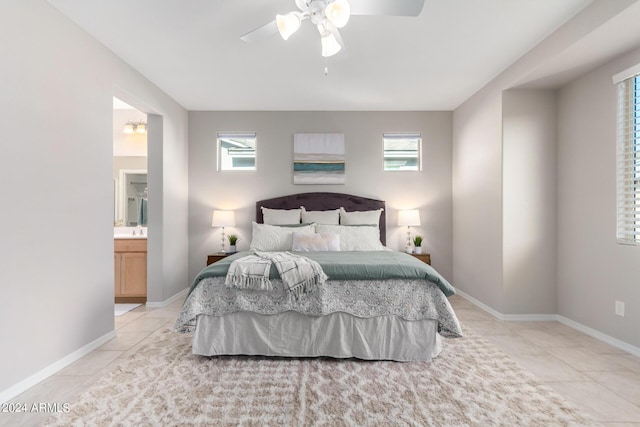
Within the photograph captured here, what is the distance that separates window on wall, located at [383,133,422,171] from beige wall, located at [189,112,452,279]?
0.12 meters

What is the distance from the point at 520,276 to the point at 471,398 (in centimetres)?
204

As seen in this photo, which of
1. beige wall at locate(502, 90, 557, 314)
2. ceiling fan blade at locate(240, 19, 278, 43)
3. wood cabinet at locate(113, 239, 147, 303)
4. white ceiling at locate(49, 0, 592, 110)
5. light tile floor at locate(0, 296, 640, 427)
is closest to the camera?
light tile floor at locate(0, 296, 640, 427)

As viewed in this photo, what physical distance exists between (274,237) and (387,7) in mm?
2651

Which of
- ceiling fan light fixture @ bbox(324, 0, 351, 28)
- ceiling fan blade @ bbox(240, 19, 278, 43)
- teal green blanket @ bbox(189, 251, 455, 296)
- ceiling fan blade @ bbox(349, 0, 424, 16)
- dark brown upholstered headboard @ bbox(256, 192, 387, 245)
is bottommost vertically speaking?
teal green blanket @ bbox(189, 251, 455, 296)

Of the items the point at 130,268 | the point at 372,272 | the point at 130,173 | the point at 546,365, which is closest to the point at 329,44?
the point at 372,272

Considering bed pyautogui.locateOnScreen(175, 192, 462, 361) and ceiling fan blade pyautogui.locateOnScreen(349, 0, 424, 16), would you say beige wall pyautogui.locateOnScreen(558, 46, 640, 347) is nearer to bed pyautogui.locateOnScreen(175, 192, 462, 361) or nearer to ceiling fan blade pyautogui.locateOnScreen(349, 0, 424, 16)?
bed pyautogui.locateOnScreen(175, 192, 462, 361)

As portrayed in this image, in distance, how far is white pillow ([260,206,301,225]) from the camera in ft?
14.6

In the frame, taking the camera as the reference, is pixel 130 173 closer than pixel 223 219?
No

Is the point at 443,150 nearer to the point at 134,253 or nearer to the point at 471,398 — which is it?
the point at 471,398

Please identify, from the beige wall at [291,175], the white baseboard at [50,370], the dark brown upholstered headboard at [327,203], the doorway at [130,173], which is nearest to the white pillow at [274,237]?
the dark brown upholstered headboard at [327,203]

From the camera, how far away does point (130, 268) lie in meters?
4.16

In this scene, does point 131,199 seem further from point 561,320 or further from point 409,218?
point 561,320

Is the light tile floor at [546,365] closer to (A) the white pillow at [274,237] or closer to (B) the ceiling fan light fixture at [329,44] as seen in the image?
(A) the white pillow at [274,237]

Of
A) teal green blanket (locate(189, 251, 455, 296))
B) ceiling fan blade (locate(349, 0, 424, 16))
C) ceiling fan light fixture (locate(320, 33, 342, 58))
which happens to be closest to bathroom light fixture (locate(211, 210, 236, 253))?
teal green blanket (locate(189, 251, 455, 296))
